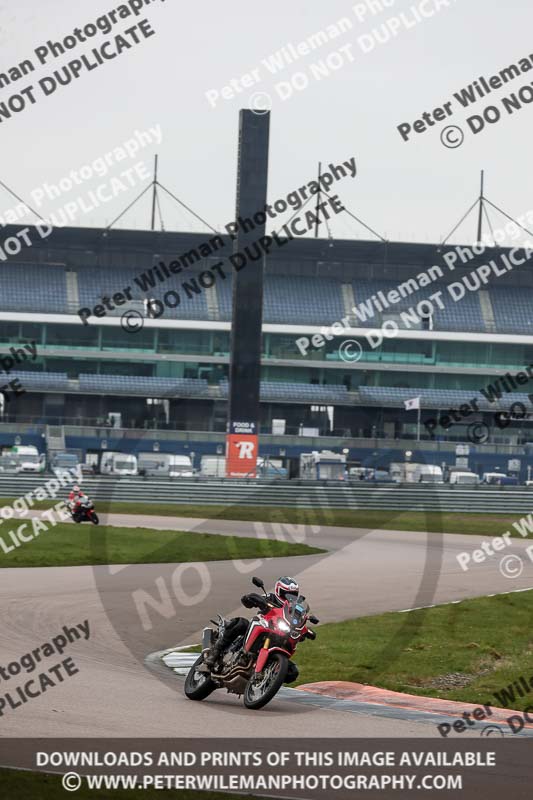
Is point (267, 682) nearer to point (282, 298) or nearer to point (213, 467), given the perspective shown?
point (213, 467)

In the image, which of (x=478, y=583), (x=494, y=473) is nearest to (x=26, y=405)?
(x=494, y=473)

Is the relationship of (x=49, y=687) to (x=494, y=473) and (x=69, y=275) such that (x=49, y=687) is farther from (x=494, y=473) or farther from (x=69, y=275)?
(x=69, y=275)

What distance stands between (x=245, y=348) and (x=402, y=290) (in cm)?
2526

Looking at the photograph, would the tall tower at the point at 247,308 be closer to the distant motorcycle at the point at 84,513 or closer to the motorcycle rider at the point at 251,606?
the distant motorcycle at the point at 84,513

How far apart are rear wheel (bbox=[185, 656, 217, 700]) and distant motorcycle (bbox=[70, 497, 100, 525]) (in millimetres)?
24401

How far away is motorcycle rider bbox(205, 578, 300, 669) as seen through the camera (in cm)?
1231

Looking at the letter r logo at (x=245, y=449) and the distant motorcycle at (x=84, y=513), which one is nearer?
the distant motorcycle at (x=84, y=513)

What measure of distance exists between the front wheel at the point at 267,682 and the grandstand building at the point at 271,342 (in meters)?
62.7

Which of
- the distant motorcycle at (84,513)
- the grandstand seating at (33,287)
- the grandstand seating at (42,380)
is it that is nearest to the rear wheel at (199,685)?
the distant motorcycle at (84,513)

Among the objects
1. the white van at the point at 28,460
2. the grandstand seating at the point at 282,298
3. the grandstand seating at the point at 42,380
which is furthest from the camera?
the grandstand seating at the point at 282,298

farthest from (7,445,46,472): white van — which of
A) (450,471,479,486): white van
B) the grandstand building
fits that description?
(450,471,479,486): white van

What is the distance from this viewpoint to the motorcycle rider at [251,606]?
12.3m

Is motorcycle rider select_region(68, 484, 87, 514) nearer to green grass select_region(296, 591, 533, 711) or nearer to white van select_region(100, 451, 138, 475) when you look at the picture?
green grass select_region(296, 591, 533, 711)

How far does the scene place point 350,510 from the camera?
4884 cm
